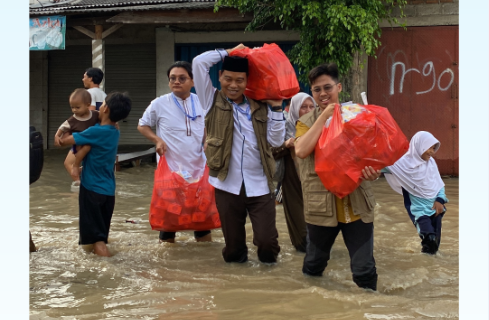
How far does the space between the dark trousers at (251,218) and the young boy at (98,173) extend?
101 cm

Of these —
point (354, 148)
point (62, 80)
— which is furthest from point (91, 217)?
point (62, 80)

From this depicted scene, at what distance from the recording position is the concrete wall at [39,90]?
608 inches

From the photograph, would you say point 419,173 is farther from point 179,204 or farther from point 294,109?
point 179,204

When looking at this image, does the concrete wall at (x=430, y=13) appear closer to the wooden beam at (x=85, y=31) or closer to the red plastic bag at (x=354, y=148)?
the wooden beam at (x=85, y=31)

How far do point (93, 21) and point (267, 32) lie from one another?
357 centimetres

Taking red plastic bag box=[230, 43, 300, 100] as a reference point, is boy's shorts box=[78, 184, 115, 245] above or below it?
below

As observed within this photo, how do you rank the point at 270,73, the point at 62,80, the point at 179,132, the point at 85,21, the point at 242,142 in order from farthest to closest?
the point at 62,80 → the point at 85,21 → the point at 179,132 → the point at 242,142 → the point at 270,73

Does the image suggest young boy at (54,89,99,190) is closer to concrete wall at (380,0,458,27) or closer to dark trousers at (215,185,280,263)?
dark trousers at (215,185,280,263)

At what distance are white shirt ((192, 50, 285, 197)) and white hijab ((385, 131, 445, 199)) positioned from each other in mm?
1287

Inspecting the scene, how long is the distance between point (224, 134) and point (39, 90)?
495 inches

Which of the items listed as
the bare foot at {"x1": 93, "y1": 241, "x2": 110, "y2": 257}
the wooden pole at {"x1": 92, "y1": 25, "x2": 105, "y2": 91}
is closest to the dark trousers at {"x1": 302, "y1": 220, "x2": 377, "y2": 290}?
the bare foot at {"x1": 93, "y1": 241, "x2": 110, "y2": 257}

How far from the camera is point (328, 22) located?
9406 mm

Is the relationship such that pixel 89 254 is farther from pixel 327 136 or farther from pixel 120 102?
pixel 327 136

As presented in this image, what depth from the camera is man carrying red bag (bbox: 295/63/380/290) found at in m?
3.63
